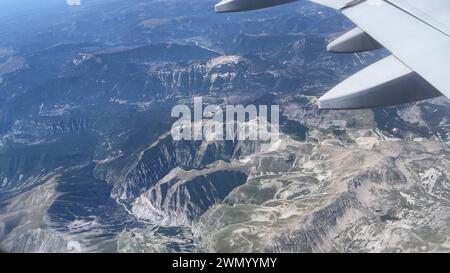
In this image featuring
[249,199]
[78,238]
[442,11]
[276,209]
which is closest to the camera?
[442,11]

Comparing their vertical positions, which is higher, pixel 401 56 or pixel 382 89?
pixel 401 56

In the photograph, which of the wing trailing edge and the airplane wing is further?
the wing trailing edge

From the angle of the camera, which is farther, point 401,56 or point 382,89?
point 382,89

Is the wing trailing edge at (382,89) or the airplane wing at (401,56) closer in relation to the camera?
the airplane wing at (401,56)

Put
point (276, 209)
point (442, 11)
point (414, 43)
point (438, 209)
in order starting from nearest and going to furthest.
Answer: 1. point (414, 43)
2. point (442, 11)
3. point (438, 209)
4. point (276, 209)

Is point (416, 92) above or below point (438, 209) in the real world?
above
